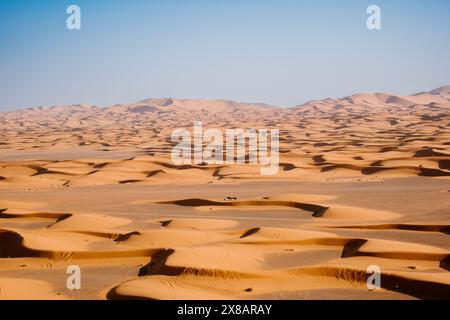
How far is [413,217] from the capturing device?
8602 mm

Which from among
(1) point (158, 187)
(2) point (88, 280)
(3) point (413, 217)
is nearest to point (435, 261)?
(3) point (413, 217)

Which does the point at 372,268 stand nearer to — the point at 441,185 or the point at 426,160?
the point at 441,185

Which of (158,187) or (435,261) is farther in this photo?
(158,187)

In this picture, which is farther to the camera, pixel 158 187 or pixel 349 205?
pixel 158 187

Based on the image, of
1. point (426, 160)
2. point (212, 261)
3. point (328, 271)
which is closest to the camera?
point (328, 271)

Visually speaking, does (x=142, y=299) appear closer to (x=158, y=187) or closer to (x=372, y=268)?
(x=372, y=268)

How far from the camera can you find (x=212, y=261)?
226 inches
